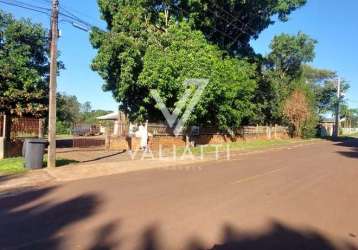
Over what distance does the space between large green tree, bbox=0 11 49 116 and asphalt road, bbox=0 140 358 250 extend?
1081 centimetres

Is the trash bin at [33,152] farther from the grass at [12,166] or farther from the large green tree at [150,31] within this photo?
the large green tree at [150,31]

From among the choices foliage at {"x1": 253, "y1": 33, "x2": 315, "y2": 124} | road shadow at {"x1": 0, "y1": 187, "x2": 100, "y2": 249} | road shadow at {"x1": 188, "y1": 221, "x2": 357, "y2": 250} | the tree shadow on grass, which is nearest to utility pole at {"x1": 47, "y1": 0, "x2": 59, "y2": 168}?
road shadow at {"x1": 0, "y1": 187, "x2": 100, "y2": 249}

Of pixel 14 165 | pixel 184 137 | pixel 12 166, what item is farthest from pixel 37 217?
pixel 184 137

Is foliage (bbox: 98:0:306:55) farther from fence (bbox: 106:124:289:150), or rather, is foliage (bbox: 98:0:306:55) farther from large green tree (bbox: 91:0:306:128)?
fence (bbox: 106:124:289:150)

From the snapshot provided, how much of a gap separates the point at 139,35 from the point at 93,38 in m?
4.81

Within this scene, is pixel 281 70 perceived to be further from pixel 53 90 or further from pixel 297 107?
pixel 53 90

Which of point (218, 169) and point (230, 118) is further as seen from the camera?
point (230, 118)

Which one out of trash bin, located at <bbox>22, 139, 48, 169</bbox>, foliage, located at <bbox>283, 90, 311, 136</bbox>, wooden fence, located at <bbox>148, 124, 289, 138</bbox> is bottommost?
trash bin, located at <bbox>22, 139, 48, 169</bbox>

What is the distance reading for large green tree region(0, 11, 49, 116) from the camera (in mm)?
22359

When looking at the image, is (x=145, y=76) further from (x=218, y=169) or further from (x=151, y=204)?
(x=151, y=204)

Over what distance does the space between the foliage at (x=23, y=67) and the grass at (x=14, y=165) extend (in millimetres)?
5135

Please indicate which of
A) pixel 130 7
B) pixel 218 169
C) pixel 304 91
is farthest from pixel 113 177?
pixel 304 91

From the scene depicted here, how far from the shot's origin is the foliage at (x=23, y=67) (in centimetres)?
2236

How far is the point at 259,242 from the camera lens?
6.54 meters
